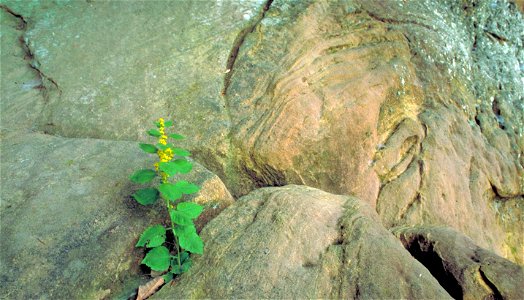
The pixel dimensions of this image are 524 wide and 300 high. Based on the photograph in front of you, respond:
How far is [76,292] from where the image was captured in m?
2.05

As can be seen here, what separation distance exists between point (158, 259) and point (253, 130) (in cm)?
142

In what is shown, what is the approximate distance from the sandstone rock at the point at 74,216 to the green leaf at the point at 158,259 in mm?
196

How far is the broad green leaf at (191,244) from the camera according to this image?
6.62ft

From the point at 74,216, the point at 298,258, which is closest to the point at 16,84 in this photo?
the point at 74,216

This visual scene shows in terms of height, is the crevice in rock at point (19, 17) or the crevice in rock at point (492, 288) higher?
the crevice in rock at point (19, 17)

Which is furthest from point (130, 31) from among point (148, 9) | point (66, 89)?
point (66, 89)

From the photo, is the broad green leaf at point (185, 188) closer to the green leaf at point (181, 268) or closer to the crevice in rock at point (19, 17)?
the green leaf at point (181, 268)

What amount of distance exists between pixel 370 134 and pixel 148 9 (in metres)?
2.37

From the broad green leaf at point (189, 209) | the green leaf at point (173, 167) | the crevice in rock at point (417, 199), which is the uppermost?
the green leaf at point (173, 167)

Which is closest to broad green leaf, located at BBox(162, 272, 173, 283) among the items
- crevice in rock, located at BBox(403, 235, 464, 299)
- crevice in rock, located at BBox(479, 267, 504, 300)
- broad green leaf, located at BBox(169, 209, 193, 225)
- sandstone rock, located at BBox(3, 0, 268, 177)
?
broad green leaf, located at BBox(169, 209, 193, 225)

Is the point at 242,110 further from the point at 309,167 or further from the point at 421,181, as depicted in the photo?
the point at 421,181

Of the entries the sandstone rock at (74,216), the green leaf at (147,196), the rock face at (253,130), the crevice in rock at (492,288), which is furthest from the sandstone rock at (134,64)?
the crevice in rock at (492,288)

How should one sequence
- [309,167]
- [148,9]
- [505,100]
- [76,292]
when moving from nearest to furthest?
[76,292], [309,167], [148,9], [505,100]

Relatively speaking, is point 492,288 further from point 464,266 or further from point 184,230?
point 184,230
